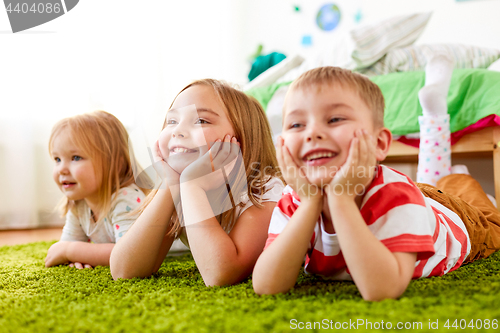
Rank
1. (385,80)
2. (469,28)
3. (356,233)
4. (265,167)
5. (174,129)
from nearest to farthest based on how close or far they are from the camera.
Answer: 1. (356,233)
2. (174,129)
3. (265,167)
4. (385,80)
5. (469,28)

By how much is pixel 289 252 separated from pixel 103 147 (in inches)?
32.3

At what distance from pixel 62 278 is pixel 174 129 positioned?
41cm

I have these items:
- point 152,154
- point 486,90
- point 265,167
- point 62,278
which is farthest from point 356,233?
point 486,90

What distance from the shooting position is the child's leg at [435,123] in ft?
4.46

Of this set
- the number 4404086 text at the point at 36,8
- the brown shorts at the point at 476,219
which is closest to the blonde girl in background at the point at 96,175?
the brown shorts at the point at 476,219

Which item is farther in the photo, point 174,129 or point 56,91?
point 56,91

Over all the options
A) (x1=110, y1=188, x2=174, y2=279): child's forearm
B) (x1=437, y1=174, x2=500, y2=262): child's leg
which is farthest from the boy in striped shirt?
(x1=437, y1=174, x2=500, y2=262): child's leg

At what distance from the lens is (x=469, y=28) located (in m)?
2.50

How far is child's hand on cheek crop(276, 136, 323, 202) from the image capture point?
22.3 inches

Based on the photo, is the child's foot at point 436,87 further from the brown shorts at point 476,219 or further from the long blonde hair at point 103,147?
the long blonde hair at point 103,147

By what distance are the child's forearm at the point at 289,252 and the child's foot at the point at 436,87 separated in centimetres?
99

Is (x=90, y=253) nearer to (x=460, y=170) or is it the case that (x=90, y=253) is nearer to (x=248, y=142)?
(x=248, y=142)

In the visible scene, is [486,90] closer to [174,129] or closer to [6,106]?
[174,129]

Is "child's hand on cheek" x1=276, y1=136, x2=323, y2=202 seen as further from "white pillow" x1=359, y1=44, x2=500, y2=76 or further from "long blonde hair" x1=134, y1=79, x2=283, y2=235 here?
"white pillow" x1=359, y1=44, x2=500, y2=76
